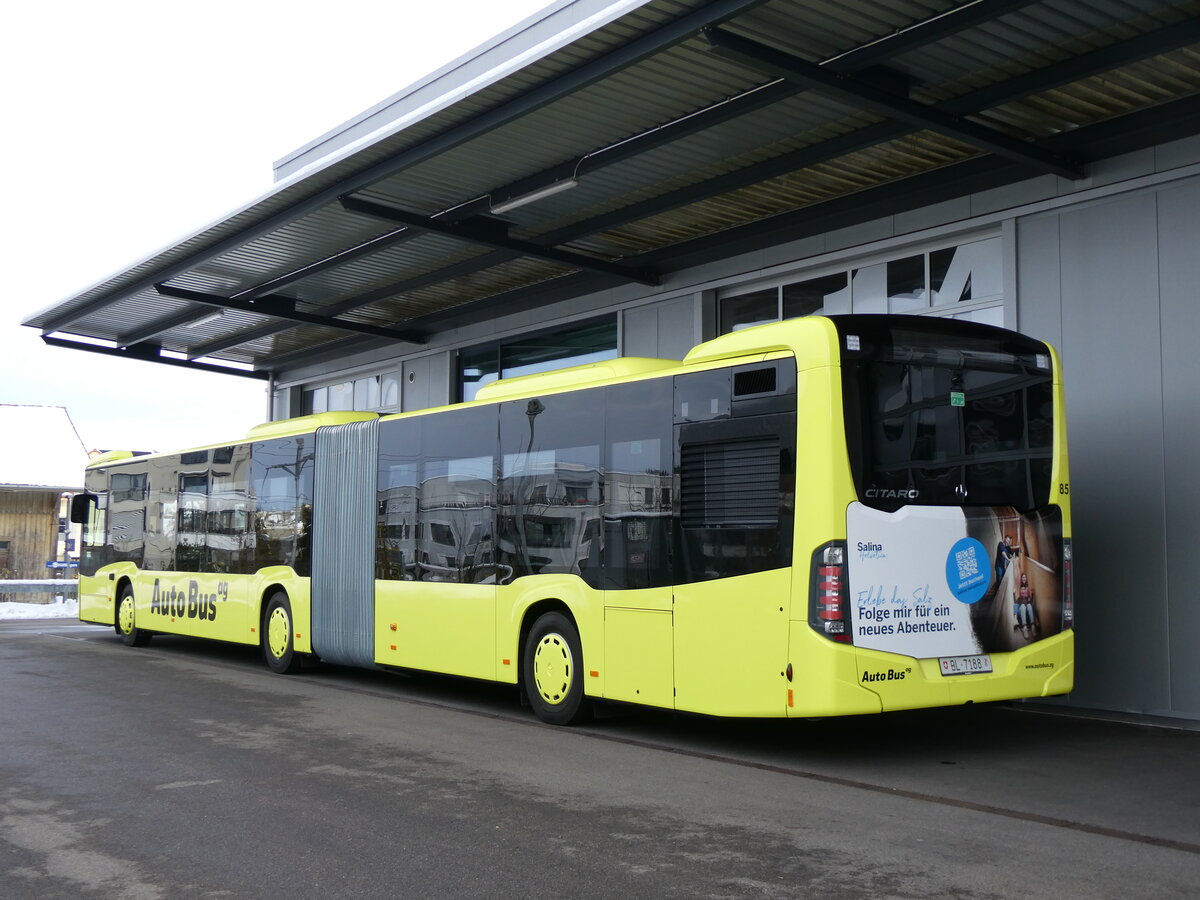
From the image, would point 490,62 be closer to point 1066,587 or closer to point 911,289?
point 911,289

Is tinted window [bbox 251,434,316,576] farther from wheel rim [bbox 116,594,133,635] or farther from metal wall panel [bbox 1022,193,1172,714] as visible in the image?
metal wall panel [bbox 1022,193,1172,714]

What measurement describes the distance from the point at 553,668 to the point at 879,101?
5836 millimetres

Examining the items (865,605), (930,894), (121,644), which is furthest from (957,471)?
(121,644)

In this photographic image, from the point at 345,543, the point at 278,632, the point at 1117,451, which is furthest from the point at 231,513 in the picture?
the point at 1117,451

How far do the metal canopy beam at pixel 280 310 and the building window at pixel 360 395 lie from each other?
52.1 inches

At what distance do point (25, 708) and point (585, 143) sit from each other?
7.92 meters

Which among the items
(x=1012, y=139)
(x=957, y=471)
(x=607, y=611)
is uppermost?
(x=1012, y=139)

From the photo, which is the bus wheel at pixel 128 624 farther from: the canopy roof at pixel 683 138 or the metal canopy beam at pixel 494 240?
the metal canopy beam at pixel 494 240

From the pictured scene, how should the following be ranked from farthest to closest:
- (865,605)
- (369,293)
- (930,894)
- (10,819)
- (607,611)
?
(369,293) → (607,611) → (865,605) → (10,819) → (930,894)

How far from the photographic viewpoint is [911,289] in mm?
13820

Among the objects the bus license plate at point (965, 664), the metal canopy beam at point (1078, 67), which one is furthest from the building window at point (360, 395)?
the bus license plate at point (965, 664)

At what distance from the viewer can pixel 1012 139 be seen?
37.8 feet

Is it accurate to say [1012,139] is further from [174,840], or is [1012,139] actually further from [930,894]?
[174,840]

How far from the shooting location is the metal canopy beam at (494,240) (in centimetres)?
1462
